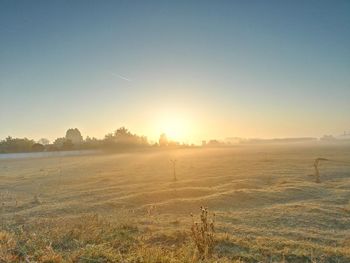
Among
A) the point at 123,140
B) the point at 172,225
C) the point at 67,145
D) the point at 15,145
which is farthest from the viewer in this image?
the point at 123,140

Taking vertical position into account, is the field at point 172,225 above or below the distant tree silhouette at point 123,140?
below

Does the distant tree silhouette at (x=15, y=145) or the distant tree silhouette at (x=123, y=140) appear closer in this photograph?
the distant tree silhouette at (x=15, y=145)

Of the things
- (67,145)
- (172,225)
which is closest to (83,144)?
(67,145)

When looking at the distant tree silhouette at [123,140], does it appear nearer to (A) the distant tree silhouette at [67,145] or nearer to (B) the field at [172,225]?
(A) the distant tree silhouette at [67,145]

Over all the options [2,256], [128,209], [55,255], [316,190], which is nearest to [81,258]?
[55,255]

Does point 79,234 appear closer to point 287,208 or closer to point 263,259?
point 263,259

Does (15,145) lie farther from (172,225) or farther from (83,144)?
(172,225)

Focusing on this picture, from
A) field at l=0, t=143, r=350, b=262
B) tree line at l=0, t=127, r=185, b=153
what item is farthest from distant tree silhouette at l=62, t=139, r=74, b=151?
field at l=0, t=143, r=350, b=262

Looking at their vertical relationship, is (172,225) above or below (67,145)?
below

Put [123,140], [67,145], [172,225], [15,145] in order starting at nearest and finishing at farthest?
[172,225] < [15,145] < [67,145] < [123,140]

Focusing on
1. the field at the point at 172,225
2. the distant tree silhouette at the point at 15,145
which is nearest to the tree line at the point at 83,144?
the distant tree silhouette at the point at 15,145

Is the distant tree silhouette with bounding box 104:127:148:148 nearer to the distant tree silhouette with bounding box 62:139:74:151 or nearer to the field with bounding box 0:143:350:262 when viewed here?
the distant tree silhouette with bounding box 62:139:74:151

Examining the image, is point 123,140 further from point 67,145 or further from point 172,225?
point 172,225

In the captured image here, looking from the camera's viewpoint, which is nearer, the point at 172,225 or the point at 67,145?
the point at 172,225
